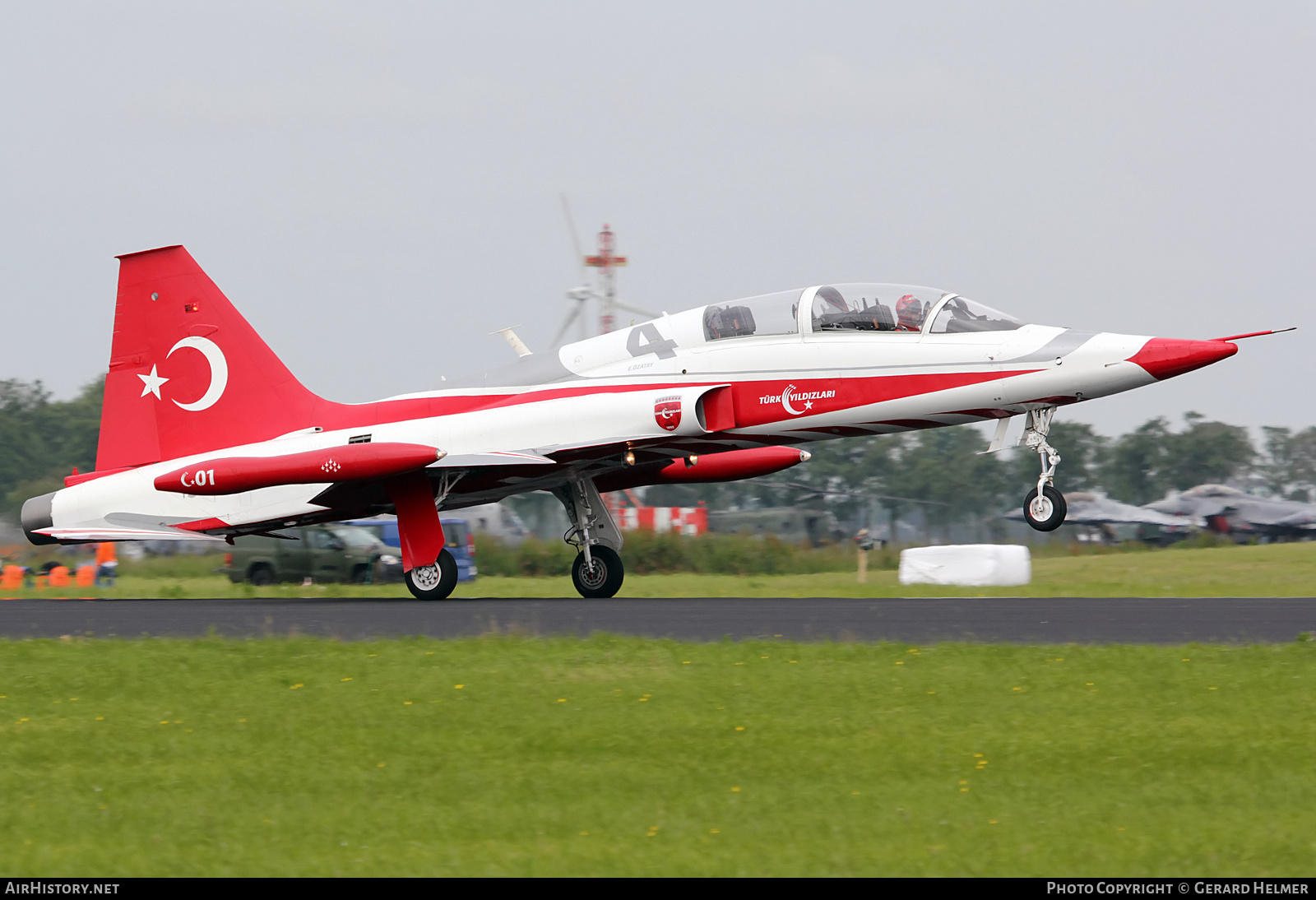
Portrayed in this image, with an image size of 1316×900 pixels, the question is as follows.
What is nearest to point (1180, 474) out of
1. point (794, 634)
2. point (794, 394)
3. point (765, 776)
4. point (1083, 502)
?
point (1083, 502)

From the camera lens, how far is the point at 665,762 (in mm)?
7312

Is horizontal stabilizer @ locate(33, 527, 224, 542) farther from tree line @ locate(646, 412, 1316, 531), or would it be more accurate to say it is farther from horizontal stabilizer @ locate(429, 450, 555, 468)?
tree line @ locate(646, 412, 1316, 531)

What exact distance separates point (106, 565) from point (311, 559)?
433 centimetres

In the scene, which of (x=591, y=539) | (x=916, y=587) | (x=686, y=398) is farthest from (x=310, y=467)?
(x=916, y=587)

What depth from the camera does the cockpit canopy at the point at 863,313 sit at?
54.5 feet

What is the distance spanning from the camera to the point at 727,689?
9234 millimetres

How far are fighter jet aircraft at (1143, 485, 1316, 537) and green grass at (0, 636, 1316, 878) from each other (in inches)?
1883

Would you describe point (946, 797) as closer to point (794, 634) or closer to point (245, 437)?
point (794, 634)

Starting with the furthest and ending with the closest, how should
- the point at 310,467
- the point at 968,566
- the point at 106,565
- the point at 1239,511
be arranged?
the point at 1239,511 → the point at 106,565 → the point at 968,566 → the point at 310,467

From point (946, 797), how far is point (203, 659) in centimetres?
657

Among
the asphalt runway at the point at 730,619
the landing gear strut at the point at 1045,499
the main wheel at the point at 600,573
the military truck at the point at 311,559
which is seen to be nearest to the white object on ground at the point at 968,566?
the asphalt runway at the point at 730,619

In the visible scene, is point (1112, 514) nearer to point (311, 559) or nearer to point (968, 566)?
point (968, 566)

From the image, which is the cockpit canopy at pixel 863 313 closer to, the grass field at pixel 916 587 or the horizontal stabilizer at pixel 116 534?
the grass field at pixel 916 587

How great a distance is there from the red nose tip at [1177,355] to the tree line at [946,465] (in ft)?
124
